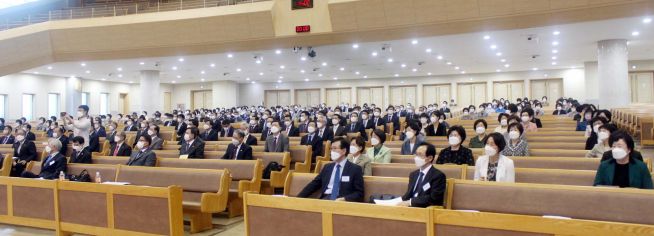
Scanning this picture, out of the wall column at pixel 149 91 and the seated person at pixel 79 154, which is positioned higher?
the wall column at pixel 149 91

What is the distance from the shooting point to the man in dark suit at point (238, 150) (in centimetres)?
771

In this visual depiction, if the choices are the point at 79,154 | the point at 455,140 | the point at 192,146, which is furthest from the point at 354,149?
the point at 79,154

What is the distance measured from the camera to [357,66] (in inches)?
1036

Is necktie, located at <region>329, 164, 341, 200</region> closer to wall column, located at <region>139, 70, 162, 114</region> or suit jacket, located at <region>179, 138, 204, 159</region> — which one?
suit jacket, located at <region>179, 138, 204, 159</region>

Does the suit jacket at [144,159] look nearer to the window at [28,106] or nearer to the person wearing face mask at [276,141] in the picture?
the person wearing face mask at [276,141]

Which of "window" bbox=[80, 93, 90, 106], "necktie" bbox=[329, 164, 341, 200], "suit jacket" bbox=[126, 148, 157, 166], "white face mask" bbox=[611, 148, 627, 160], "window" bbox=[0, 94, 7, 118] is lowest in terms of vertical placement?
"necktie" bbox=[329, 164, 341, 200]

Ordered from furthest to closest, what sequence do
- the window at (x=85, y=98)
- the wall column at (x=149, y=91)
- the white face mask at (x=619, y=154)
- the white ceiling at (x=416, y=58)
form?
the window at (x=85, y=98) < the wall column at (x=149, y=91) < the white ceiling at (x=416, y=58) < the white face mask at (x=619, y=154)

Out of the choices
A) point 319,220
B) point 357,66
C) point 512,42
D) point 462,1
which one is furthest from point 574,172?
point 357,66

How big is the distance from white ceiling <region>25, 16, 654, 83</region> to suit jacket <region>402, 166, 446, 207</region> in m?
12.0

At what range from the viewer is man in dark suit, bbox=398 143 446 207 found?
4.06 m

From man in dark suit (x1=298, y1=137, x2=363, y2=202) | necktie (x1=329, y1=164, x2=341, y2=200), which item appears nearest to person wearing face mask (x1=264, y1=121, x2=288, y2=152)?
man in dark suit (x1=298, y1=137, x2=363, y2=202)

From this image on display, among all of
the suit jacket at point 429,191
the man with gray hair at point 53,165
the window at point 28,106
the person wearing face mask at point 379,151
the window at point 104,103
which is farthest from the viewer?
the window at point 104,103

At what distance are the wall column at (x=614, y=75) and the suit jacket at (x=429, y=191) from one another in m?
15.3

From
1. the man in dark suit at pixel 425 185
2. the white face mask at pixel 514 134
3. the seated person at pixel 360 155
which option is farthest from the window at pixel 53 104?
the man in dark suit at pixel 425 185
